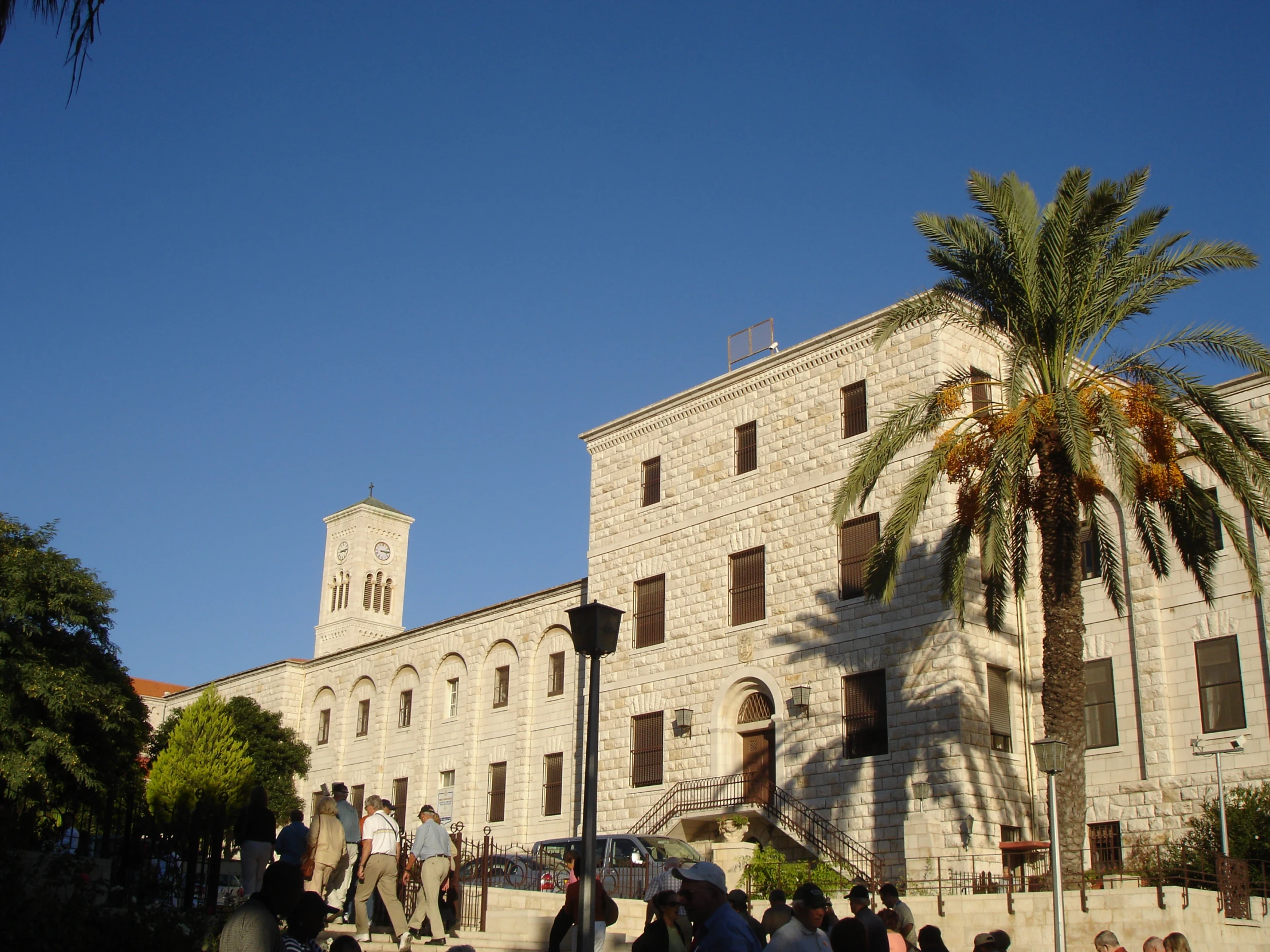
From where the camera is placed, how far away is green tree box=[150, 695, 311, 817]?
41.0 m

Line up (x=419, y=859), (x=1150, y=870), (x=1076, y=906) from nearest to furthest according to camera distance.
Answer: (x=419, y=859)
(x=1076, y=906)
(x=1150, y=870)

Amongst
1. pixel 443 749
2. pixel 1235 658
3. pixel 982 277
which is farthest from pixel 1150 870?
pixel 443 749

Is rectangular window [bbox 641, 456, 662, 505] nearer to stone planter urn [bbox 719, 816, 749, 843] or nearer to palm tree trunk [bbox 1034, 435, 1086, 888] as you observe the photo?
stone planter urn [bbox 719, 816, 749, 843]

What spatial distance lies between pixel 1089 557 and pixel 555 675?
1451 centimetres

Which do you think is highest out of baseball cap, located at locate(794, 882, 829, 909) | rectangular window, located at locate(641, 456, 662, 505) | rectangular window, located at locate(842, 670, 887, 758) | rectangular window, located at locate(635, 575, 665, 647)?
rectangular window, located at locate(641, 456, 662, 505)

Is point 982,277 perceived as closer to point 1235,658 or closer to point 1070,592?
point 1070,592

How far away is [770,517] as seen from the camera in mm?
27812

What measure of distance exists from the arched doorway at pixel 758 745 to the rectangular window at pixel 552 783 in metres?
6.73

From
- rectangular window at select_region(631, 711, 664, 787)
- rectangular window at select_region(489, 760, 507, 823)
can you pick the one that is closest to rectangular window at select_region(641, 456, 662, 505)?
rectangular window at select_region(631, 711, 664, 787)

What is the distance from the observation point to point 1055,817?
15438 millimetres

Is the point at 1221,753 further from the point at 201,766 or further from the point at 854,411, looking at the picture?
the point at 201,766

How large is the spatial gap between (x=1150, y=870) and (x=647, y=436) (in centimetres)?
1499

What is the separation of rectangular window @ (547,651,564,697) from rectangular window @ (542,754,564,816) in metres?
1.69

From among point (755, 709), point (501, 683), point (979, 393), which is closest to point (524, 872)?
point (755, 709)
